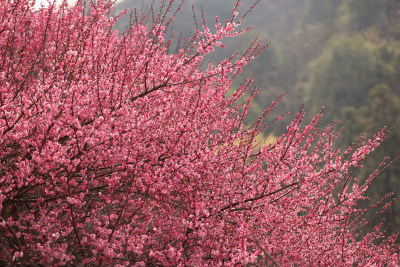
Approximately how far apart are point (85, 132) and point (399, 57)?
3803cm

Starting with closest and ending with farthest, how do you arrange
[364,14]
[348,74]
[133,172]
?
1. [133,172]
2. [348,74]
3. [364,14]

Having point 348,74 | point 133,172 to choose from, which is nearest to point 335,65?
point 348,74

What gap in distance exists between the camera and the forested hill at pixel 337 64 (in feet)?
79.4

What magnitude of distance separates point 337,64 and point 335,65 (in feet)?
0.77

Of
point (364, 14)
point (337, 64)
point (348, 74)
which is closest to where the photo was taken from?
point (348, 74)

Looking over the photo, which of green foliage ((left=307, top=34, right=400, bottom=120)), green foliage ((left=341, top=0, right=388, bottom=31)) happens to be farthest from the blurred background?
green foliage ((left=341, top=0, right=388, bottom=31))

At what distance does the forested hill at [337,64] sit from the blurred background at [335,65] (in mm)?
39

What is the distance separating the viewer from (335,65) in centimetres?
3997

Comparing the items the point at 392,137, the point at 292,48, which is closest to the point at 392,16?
the point at 292,48

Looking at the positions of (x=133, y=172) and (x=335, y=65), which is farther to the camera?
(x=335, y=65)

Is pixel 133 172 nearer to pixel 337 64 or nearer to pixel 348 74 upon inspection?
pixel 348 74

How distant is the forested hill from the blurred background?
0.04 m

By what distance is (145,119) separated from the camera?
3.28 meters

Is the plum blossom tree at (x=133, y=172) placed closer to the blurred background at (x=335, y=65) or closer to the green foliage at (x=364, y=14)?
the blurred background at (x=335, y=65)
